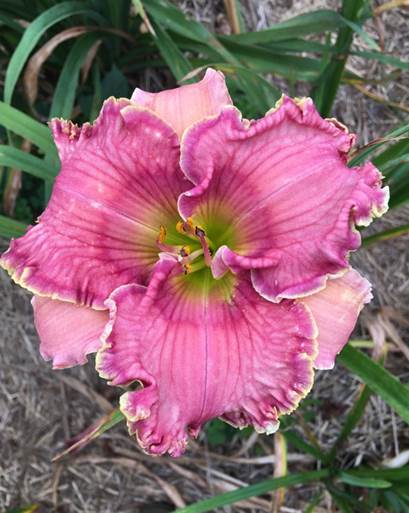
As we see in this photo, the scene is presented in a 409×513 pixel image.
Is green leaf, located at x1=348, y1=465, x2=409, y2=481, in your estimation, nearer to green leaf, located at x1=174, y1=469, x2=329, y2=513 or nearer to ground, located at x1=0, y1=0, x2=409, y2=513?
green leaf, located at x1=174, y1=469, x2=329, y2=513

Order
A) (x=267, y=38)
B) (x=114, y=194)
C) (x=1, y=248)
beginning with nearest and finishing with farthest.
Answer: (x=114, y=194), (x=267, y=38), (x=1, y=248)

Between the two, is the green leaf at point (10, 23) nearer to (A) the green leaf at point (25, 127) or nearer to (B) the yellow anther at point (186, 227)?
(A) the green leaf at point (25, 127)

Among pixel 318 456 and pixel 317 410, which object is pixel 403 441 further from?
pixel 318 456

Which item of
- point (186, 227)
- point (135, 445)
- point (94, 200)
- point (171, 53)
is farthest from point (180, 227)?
point (135, 445)

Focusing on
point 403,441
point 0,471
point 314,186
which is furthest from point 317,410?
point 314,186

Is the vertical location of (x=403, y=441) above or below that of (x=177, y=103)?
below

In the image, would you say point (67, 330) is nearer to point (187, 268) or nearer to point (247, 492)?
point (187, 268)
